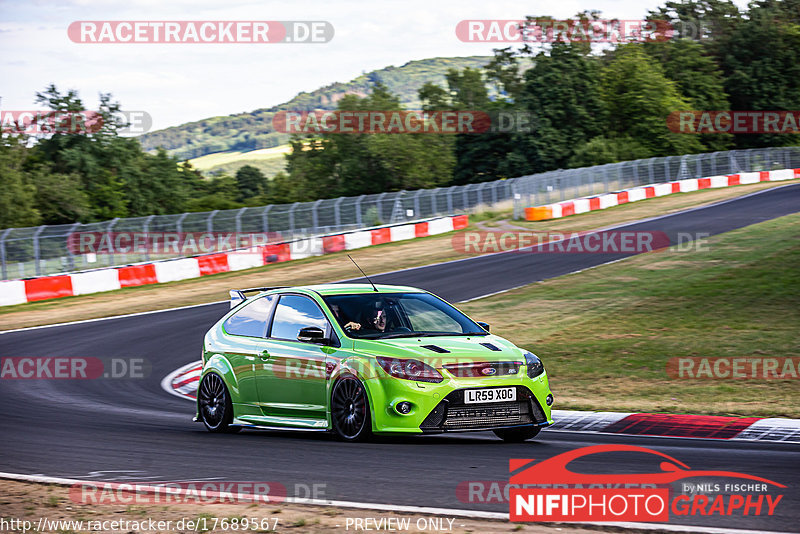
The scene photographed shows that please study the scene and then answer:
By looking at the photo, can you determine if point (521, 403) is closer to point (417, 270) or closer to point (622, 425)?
point (622, 425)

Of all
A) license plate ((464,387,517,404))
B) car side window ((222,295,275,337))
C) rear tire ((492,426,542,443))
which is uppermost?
car side window ((222,295,275,337))

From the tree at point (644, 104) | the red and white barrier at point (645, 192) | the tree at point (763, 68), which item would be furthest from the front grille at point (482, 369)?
the tree at point (763, 68)

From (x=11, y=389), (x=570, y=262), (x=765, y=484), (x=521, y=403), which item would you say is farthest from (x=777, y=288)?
(x=11, y=389)

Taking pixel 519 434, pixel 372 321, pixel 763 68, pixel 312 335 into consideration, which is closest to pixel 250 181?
pixel 763 68

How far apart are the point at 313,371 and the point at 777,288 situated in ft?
37.9

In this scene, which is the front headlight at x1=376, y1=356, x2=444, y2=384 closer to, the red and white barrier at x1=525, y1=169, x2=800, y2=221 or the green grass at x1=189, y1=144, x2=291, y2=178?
the red and white barrier at x1=525, y1=169, x2=800, y2=221

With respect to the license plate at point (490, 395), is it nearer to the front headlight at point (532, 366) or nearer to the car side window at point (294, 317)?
the front headlight at point (532, 366)

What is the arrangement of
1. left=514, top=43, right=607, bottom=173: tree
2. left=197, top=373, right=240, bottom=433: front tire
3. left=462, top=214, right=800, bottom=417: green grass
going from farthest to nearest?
left=514, top=43, right=607, bottom=173: tree < left=462, top=214, right=800, bottom=417: green grass < left=197, top=373, right=240, bottom=433: front tire

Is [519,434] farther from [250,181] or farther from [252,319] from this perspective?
[250,181]

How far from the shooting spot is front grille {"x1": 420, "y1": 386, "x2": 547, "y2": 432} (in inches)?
309

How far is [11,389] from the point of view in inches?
534

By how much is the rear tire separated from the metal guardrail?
2104cm

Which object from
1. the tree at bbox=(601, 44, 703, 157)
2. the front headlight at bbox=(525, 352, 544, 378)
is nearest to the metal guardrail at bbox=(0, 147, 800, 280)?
the tree at bbox=(601, 44, 703, 157)

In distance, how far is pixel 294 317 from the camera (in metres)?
9.23
